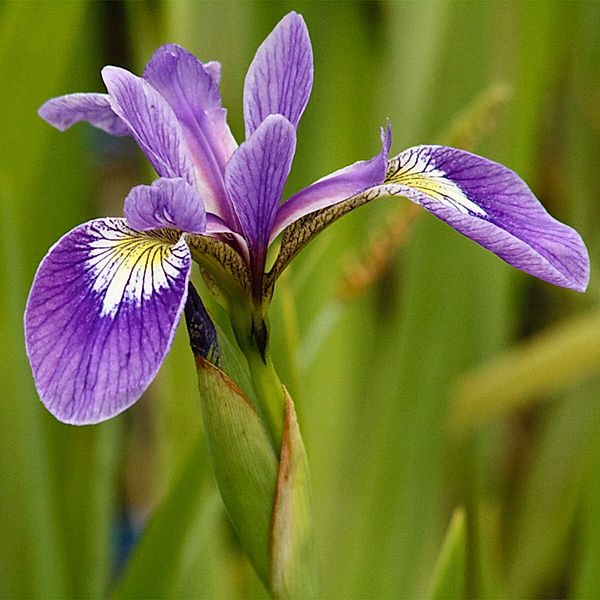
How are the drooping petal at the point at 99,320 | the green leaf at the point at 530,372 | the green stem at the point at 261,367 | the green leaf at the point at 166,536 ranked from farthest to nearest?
the green leaf at the point at 530,372, the green leaf at the point at 166,536, the green stem at the point at 261,367, the drooping petal at the point at 99,320

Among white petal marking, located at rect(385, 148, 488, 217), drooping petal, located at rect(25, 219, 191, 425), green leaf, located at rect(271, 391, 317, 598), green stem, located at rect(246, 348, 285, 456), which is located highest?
white petal marking, located at rect(385, 148, 488, 217)

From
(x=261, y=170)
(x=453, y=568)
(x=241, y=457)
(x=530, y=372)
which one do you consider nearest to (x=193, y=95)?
(x=261, y=170)

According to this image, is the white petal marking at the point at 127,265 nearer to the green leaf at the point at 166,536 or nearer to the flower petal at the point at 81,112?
the flower petal at the point at 81,112

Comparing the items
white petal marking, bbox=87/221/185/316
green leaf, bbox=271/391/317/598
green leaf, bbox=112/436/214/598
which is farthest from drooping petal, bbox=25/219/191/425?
green leaf, bbox=112/436/214/598

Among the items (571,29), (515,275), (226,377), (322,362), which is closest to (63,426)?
(322,362)

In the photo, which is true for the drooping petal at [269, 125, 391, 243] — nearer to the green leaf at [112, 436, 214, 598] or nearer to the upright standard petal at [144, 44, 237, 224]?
the upright standard petal at [144, 44, 237, 224]

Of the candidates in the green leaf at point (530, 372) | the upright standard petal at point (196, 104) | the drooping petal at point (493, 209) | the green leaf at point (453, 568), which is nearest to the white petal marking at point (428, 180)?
the drooping petal at point (493, 209)

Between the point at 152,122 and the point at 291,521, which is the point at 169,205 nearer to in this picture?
Result: the point at 152,122
